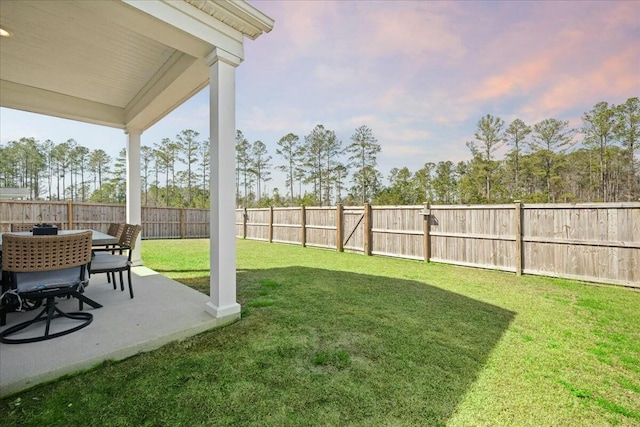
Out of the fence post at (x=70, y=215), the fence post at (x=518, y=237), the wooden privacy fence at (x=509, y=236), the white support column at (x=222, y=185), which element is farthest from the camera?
the fence post at (x=70, y=215)

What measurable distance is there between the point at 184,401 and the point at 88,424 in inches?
18.1

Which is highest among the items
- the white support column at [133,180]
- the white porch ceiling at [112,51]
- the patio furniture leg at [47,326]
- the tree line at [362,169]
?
the tree line at [362,169]

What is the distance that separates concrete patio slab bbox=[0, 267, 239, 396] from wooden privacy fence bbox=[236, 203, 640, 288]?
531 centimetres

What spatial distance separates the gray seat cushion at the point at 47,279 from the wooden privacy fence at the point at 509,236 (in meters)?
6.45

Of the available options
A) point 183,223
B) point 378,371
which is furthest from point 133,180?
point 183,223

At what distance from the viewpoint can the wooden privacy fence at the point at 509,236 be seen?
4.41 meters

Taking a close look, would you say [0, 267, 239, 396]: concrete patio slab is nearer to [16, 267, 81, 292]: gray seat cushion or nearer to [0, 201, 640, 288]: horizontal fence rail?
[16, 267, 81, 292]: gray seat cushion

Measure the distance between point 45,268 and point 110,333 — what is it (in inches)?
29.9

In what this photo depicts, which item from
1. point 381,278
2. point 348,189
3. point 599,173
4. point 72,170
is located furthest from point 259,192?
point 599,173

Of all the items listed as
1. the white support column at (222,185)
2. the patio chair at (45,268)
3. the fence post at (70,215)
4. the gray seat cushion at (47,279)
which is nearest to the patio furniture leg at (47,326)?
the patio chair at (45,268)

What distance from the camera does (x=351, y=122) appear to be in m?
20.3

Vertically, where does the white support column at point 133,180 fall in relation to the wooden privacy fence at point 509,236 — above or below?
above

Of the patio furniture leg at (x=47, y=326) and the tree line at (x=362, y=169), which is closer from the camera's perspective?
the patio furniture leg at (x=47, y=326)

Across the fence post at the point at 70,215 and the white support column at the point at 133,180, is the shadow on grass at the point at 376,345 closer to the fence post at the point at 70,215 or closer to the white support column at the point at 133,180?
the white support column at the point at 133,180
